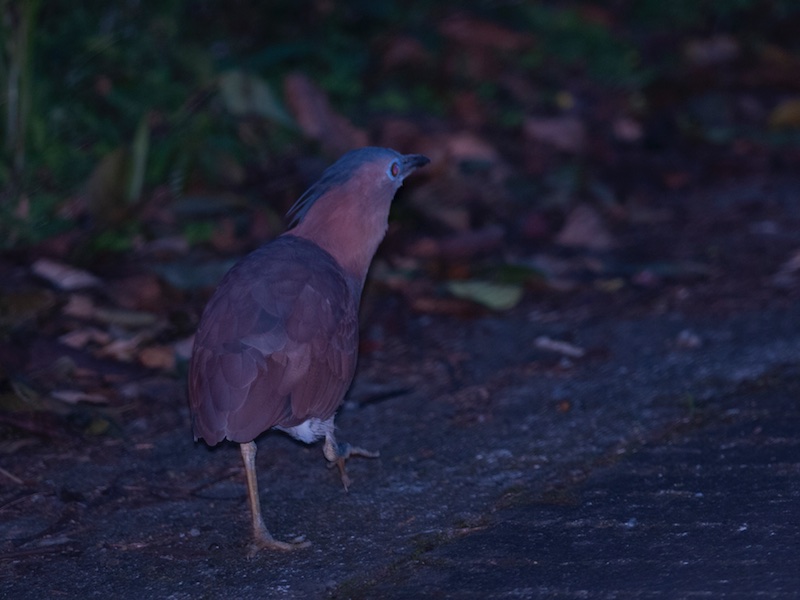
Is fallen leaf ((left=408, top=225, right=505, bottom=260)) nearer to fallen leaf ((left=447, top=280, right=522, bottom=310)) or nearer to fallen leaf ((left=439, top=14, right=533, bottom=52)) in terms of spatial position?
fallen leaf ((left=447, top=280, right=522, bottom=310))

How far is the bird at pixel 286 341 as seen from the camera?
3.57m

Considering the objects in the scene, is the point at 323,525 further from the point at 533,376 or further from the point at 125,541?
the point at 533,376

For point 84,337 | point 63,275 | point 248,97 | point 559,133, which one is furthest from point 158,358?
point 559,133

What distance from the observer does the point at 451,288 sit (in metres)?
5.41

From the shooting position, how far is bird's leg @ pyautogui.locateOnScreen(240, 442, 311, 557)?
3.49 metres

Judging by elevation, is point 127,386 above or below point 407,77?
below

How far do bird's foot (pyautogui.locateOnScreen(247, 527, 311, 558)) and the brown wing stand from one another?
11.6 inches

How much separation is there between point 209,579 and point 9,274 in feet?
8.19

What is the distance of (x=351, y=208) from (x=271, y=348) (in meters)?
0.87

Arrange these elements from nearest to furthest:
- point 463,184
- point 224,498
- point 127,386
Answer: point 224,498, point 127,386, point 463,184

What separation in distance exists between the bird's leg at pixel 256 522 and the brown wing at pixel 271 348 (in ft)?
0.43

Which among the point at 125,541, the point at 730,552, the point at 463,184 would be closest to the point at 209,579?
the point at 125,541

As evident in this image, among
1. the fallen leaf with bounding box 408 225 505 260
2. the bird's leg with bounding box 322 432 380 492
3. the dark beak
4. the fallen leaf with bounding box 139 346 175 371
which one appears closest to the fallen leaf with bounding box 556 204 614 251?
the fallen leaf with bounding box 408 225 505 260

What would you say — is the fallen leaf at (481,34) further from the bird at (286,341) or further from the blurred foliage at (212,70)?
the bird at (286,341)
